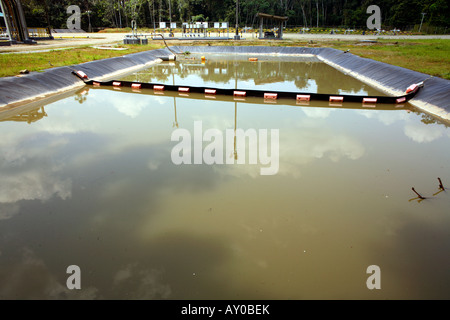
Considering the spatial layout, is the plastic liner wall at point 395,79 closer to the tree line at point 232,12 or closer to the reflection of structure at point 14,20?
the reflection of structure at point 14,20

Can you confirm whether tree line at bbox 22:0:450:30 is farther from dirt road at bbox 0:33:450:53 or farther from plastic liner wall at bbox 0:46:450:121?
plastic liner wall at bbox 0:46:450:121

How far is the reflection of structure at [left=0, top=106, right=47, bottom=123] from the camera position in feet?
40.0

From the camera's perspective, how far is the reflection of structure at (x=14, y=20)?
31.3 m

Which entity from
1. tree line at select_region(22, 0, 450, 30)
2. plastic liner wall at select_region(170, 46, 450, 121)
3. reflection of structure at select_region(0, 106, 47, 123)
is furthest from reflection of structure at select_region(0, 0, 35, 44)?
plastic liner wall at select_region(170, 46, 450, 121)

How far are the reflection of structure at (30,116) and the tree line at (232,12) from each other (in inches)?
2385

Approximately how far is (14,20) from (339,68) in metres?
39.6

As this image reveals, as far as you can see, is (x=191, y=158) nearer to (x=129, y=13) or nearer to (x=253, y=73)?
(x=253, y=73)

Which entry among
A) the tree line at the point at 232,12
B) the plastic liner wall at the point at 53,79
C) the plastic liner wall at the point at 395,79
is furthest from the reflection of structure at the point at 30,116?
the tree line at the point at 232,12

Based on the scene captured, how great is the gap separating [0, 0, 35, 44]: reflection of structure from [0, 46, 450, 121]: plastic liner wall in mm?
16757

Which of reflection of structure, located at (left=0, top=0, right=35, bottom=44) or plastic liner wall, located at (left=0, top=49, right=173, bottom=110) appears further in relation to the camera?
reflection of structure, located at (left=0, top=0, right=35, bottom=44)

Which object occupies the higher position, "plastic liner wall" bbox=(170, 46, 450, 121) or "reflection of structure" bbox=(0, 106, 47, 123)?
"plastic liner wall" bbox=(170, 46, 450, 121)

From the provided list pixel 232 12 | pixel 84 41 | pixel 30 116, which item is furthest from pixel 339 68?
pixel 232 12

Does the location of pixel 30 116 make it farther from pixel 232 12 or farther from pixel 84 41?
pixel 232 12

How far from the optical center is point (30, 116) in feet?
41.8
